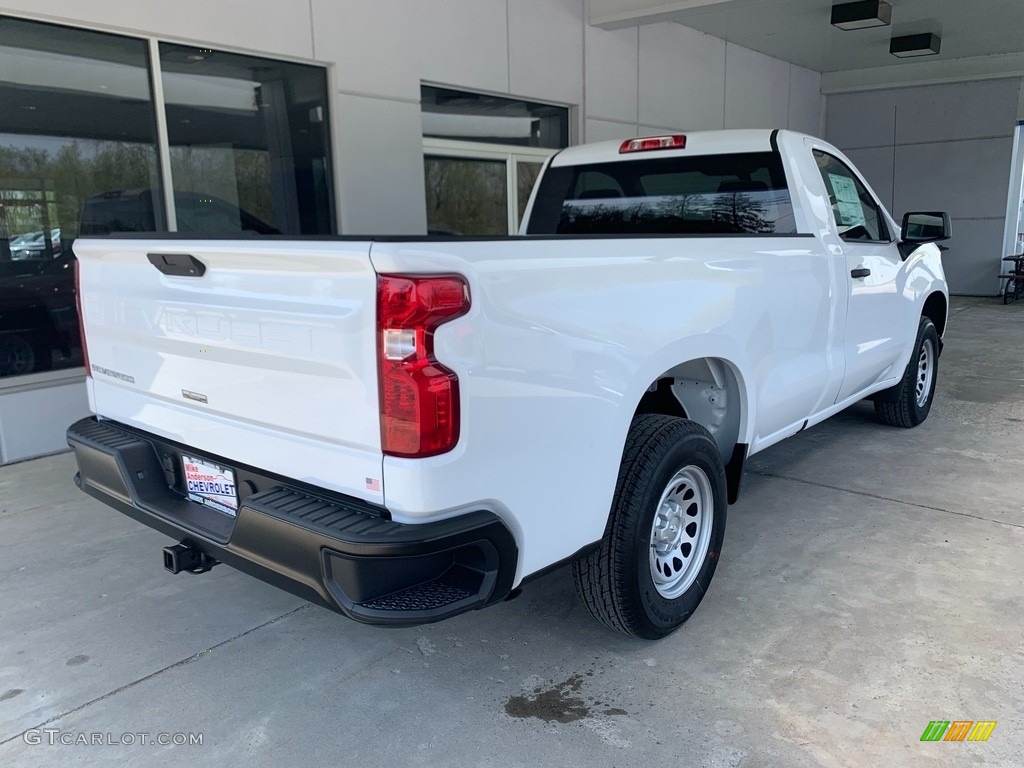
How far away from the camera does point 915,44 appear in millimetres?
12070

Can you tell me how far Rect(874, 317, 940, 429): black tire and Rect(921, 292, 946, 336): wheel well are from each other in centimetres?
8

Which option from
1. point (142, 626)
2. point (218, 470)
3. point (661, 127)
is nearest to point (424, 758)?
point (218, 470)

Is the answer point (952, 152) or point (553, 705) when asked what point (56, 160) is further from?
point (952, 152)

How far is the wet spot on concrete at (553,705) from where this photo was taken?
263 cm

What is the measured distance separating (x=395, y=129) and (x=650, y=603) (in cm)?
581

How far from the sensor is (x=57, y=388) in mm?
5781

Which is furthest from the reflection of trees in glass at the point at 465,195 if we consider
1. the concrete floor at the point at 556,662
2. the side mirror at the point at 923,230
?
the concrete floor at the point at 556,662

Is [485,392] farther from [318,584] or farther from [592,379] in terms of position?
[318,584]

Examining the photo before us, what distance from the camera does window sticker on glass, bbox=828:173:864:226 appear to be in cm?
439

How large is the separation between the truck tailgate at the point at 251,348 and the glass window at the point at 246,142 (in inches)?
140

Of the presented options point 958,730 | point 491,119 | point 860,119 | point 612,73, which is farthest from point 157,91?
point 860,119

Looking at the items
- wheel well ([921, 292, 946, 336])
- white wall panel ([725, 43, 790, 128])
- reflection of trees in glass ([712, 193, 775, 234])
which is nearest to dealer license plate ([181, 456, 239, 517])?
reflection of trees in glass ([712, 193, 775, 234])

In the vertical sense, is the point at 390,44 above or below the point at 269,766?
above

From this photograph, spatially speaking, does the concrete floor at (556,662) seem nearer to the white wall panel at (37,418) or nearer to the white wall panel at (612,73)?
the white wall panel at (37,418)
